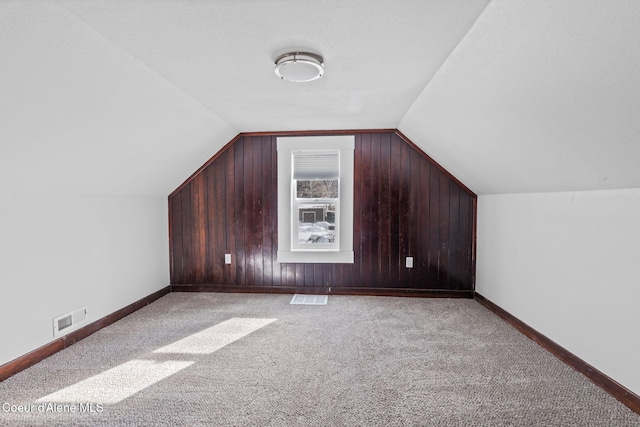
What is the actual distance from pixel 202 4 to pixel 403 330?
8.81ft

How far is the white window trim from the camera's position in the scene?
3.64 m

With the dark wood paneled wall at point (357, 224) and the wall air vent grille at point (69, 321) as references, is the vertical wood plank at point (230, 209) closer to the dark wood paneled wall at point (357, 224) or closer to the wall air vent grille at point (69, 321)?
the dark wood paneled wall at point (357, 224)

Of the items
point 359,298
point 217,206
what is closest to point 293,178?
point 217,206

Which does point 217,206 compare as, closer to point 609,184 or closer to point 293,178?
point 293,178

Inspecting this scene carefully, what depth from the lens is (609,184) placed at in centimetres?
182

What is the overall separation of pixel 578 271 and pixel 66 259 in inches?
149

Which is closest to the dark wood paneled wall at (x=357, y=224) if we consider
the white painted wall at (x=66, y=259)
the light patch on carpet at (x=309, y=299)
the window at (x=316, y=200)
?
Answer: the light patch on carpet at (x=309, y=299)

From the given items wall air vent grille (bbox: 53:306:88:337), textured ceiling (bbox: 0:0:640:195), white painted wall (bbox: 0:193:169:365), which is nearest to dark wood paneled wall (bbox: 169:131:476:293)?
white painted wall (bbox: 0:193:169:365)

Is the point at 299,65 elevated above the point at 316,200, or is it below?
above

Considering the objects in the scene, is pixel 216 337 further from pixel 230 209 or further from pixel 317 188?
pixel 317 188

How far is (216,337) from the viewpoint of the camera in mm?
2566

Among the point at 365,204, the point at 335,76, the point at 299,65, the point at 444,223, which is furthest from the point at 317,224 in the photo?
the point at 299,65

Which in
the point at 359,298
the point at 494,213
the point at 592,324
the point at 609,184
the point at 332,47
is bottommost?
the point at 359,298

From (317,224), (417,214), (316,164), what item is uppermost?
(316,164)
